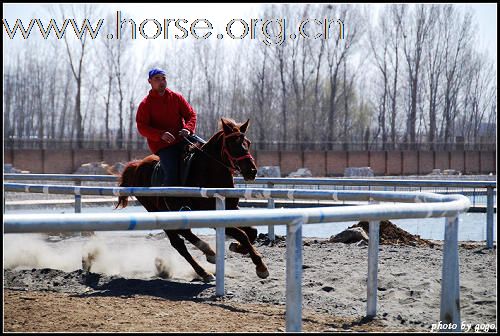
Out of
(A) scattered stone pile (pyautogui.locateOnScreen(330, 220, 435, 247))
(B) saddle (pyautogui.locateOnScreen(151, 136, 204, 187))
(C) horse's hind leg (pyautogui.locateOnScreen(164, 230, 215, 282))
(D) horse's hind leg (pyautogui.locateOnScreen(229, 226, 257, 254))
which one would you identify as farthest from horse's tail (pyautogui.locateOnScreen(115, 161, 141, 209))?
(A) scattered stone pile (pyautogui.locateOnScreen(330, 220, 435, 247))

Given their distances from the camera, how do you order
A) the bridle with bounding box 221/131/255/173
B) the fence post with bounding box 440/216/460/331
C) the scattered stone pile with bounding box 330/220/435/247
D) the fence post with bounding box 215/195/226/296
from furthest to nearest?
the scattered stone pile with bounding box 330/220/435/247 < the bridle with bounding box 221/131/255/173 < the fence post with bounding box 215/195/226/296 < the fence post with bounding box 440/216/460/331

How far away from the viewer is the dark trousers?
9.92 metres

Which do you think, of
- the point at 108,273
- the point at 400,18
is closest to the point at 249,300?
the point at 108,273

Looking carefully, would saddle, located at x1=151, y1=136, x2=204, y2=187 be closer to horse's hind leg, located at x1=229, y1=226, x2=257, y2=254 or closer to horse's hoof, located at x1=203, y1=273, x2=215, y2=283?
horse's hind leg, located at x1=229, y1=226, x2=257, y2=254

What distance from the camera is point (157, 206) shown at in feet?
33.7

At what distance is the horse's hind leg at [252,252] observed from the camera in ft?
27.1

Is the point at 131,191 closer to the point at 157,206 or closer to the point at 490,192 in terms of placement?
the point at 157,206

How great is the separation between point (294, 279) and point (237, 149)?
5002 millimetres

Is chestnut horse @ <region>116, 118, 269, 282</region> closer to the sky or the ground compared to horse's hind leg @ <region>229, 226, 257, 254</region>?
closer to the sky

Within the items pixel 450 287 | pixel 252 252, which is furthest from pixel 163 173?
pixel 450 287

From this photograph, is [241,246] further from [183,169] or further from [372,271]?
[372,271]

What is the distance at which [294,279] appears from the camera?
4.50 m

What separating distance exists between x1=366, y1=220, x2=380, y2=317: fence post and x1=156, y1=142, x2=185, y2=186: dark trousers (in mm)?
3973

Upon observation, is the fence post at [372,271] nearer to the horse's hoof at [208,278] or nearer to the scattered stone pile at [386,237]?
the horse's hoof at [208,278]
